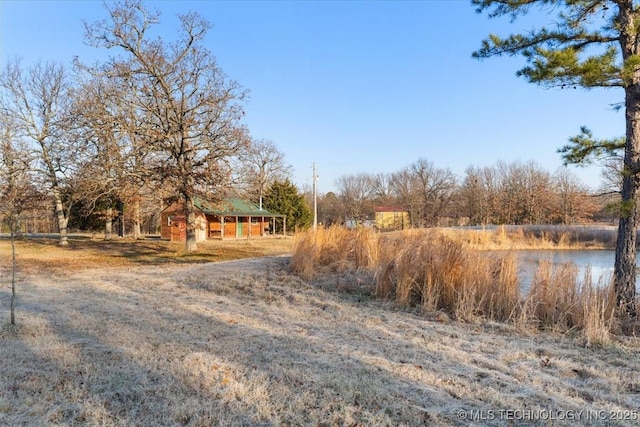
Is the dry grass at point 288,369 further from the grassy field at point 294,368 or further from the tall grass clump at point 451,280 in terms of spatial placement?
the tall grass clump at point 451,280

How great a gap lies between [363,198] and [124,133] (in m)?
37.0

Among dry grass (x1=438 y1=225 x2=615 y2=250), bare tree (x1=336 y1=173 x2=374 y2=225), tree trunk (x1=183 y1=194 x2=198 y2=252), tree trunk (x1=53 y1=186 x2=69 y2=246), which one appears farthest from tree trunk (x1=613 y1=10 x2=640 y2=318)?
bare tree (x1=336 y1=173 x2=374 y2=225)

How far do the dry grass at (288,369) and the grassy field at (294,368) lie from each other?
0.01 m

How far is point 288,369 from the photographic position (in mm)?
3070

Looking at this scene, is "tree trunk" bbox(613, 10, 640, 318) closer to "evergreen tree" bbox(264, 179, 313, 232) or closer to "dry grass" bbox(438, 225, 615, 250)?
"dry grass" bbox(438, 225, 615, 250)

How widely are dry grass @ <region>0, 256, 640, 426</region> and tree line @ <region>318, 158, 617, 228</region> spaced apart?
24.7 metres

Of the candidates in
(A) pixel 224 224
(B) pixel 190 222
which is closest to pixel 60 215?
(B) pixel 190 222

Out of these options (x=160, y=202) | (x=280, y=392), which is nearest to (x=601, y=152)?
(x=280, y=392)

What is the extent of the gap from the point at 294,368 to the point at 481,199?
125 feet

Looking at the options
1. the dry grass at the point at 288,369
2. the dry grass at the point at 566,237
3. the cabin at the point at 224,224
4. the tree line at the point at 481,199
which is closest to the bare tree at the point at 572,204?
the tree line at the point at 481,199

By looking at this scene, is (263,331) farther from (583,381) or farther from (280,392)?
(583,381)

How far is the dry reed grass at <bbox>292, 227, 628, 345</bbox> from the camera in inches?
187

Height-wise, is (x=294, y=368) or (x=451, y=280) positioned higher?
(x=451, y=280)

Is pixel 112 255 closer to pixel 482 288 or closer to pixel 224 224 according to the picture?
pixel 224 224
